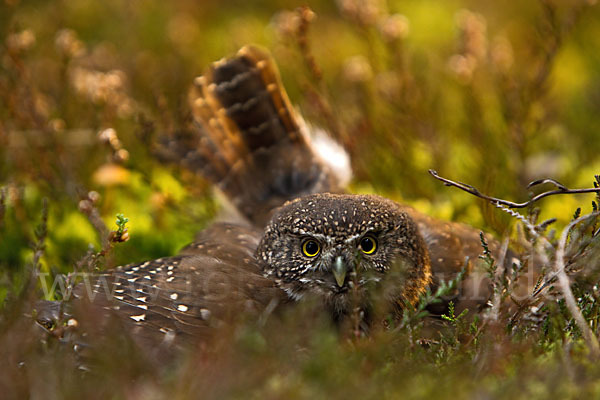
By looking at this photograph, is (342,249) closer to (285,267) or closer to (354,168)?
(285,267)

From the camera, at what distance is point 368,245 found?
3.16 metres

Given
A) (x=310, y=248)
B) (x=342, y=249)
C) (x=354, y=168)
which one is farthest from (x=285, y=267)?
(x=354, y=168)

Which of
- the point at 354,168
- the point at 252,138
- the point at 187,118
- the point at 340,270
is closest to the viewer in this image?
the point at 340,270

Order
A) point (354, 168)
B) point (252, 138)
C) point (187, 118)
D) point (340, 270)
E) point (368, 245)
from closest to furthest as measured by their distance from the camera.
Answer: point (340, 270) → point (368, 245) → point (252, 138) → point (187, 118) → point (354, 168)

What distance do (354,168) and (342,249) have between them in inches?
79.9

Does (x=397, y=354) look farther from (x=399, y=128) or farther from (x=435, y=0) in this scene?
(x=435, y=0)

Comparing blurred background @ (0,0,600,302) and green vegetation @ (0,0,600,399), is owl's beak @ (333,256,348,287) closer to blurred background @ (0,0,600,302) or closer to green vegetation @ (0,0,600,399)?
green vegetation @ (0,0,600,399)

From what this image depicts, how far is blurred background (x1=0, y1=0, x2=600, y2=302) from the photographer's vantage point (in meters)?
4.38

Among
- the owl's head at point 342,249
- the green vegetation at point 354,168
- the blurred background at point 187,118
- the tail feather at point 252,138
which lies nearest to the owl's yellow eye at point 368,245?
the owl's head at point 342,249

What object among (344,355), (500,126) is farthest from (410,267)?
(500,126)

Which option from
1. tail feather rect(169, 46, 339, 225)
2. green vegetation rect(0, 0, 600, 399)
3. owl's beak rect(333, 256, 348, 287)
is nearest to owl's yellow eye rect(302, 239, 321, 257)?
owl's beak rect(333, 256, 348, 287)

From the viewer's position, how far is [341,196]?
329 centimetres

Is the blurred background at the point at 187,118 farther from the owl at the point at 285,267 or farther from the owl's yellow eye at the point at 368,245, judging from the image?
the owl's yellow eye at the point at 368,245

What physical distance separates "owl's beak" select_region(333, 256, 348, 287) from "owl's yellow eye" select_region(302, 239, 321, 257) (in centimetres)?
16
